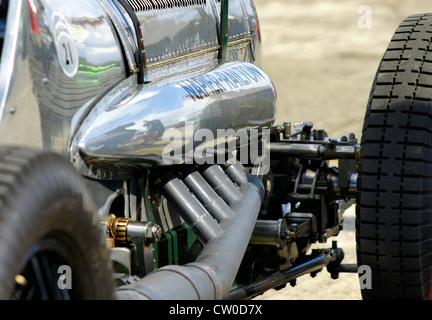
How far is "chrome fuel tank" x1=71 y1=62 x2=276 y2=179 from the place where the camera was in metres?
2.32

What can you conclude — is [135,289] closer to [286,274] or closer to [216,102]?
[216,102]

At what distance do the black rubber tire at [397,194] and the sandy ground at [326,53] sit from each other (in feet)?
8.36

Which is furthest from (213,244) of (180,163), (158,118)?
(158,118)

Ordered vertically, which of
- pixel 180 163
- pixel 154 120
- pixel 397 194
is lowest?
pixel 397 194

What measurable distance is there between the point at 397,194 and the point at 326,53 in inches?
395

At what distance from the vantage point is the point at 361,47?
13.1 m

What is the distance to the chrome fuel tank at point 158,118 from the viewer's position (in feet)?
7.63

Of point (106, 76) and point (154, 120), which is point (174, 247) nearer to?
point (154, 120)

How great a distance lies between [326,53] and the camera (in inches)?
510

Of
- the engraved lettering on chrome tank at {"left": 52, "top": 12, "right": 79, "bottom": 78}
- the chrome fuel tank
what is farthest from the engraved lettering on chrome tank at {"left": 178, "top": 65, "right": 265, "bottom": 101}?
the engraved lettering on chrome tank at {"left": 52, "top": 12, "right": 79, "bottom": 78}

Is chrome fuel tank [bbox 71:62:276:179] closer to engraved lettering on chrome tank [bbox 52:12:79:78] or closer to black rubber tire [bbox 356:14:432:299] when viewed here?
engraved lettering on chrome tank [bbox 52:12:79:78]

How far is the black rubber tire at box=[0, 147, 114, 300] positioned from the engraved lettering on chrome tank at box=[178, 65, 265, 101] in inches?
40.7

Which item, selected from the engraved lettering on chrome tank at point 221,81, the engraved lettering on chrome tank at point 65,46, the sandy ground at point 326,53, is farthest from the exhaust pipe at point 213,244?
the sandy ground at point 326,53
